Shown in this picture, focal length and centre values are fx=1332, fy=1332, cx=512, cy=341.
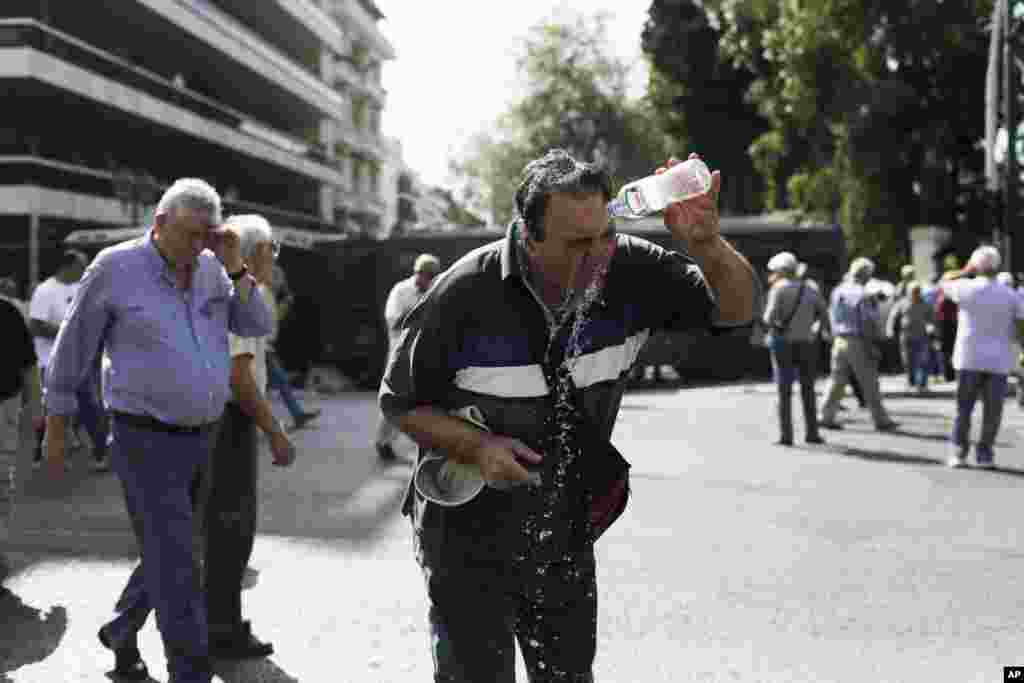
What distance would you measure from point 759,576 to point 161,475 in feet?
11.5

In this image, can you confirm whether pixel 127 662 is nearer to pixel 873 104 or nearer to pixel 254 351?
pixel 254 351

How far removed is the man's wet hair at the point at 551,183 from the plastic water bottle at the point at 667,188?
67mm

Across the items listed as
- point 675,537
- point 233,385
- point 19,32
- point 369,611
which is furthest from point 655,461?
point 19,32

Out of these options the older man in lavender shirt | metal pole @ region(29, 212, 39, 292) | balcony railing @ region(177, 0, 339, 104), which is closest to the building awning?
metal pole @ region(29, 212, 39, 292)

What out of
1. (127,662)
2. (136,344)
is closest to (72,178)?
(127,662)

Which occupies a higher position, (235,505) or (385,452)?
(235,505)

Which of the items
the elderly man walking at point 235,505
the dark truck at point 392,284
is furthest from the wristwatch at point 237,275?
the dark truck at point 392,284

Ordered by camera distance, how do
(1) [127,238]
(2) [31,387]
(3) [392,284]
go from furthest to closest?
(3) [392,284]
(1) [127,238]
(2) [31,387]

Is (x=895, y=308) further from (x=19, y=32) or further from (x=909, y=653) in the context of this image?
(x=19, y=32)

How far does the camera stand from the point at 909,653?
17.4 feet

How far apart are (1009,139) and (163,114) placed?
24.7m

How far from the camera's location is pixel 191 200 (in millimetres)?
4641

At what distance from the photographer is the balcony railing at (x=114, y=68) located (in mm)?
29469

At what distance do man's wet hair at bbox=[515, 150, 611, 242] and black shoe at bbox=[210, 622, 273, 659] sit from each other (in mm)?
2986
